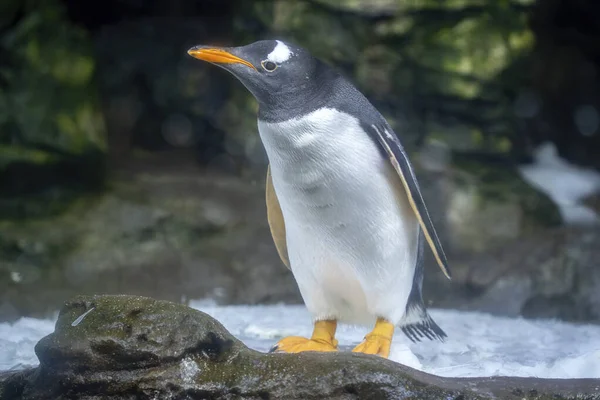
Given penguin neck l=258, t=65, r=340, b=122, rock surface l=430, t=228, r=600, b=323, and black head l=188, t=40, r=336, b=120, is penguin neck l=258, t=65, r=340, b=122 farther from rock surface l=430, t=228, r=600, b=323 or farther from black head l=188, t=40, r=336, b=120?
rock surface l=430, t=228, r=600, b=323

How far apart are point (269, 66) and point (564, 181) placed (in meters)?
3.95

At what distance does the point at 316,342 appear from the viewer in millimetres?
2422

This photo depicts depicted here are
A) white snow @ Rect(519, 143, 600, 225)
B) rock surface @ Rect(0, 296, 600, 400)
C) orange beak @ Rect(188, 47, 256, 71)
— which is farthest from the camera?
white snow @ Rect(519, 143, 600, 225)

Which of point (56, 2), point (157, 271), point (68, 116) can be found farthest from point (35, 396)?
point (56, 2)

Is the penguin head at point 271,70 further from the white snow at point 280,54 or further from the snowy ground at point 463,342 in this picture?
the snowy ground at point 463,342

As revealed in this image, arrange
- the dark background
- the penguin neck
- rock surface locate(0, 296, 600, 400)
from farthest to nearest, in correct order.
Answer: the dark background < the penguin neck < rock surface locate(0, 296, 600, 400)

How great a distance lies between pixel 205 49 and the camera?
210cm

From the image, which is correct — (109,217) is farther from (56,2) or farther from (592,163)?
(592,163)

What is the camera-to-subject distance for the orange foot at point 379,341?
7.51 ft

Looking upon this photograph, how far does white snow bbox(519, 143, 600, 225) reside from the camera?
17.4 feet

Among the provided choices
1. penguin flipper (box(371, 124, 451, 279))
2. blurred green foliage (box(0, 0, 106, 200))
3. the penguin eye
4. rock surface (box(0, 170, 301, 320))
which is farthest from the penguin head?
blurred green foliage (box(0, 0, 106, 200))

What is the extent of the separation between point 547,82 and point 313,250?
14.4 ft

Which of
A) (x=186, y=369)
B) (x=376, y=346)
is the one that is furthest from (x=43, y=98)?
(x=186, y=369)

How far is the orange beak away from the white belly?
19 centimetres
